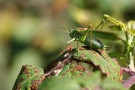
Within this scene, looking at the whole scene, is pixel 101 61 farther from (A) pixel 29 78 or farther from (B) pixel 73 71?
(A) pixel 29 78

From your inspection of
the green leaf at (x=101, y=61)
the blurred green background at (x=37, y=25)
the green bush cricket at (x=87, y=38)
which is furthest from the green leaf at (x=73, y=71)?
the blurred green background at (x=37, y=25)

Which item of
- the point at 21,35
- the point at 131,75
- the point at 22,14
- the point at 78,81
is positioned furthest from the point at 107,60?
the point at 22,14

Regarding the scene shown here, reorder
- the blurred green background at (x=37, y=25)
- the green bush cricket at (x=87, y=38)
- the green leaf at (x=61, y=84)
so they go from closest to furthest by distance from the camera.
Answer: the green leaf at (x=61, y=84) → the green bush cricket at (x=87, y=38) → the blurred green background at (x=37, y=25)

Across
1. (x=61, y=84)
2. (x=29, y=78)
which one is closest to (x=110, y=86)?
(x=61, y=84)

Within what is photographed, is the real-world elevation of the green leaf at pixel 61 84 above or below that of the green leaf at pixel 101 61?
above

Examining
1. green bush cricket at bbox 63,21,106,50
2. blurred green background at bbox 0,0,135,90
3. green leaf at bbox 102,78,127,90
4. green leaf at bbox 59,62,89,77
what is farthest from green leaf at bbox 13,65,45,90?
blurred green background at bbox 0,0,135,90

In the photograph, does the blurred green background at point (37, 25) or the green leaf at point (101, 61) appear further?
the blurred green background at point (37, 25)

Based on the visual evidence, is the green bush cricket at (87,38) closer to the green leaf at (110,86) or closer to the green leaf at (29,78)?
the green leaf at (29,78)
